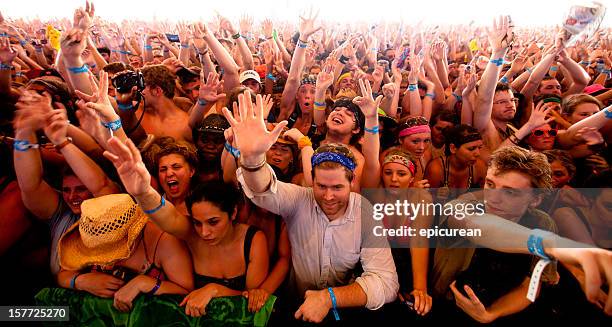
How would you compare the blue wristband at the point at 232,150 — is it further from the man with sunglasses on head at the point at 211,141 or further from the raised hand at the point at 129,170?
the raised hand at the point at 129,170

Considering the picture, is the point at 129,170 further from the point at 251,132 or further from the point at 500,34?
the point at 500,34

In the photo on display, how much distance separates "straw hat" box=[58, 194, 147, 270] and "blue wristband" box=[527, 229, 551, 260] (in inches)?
74.4

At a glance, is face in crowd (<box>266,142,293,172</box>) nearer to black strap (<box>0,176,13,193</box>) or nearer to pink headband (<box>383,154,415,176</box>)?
pink headband (<box>383,154,415,176</box>)

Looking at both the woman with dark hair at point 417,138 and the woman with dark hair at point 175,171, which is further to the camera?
the woman with dark hair at point 417,138

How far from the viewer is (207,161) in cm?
270

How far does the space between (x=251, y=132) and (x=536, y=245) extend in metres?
1.35

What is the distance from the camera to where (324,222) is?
6.44 feet

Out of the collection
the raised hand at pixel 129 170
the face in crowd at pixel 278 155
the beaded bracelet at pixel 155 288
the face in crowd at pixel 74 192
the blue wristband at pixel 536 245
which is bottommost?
the beaded bracelet at pixel 155 288

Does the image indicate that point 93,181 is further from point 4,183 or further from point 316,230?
point 316,230

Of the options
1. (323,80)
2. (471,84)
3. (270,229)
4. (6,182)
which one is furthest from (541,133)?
(6,182)

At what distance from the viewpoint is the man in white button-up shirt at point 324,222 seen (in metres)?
1.72

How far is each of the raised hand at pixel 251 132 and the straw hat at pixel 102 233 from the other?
0.71 m

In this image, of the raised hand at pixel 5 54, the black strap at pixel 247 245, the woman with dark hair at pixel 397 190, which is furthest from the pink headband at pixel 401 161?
the raised hand at pixel 5 54

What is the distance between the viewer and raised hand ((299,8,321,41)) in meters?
3.67
